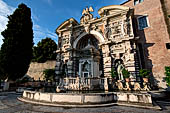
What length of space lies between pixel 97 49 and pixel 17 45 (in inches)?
468

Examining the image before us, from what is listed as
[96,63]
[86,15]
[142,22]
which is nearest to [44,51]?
[86,15]

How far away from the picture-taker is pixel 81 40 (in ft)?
52.2

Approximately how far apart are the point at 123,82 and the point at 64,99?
6689 millimetres

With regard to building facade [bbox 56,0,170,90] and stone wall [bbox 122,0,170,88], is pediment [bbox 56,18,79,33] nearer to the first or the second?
building facade [bbox 56,0,170,90]

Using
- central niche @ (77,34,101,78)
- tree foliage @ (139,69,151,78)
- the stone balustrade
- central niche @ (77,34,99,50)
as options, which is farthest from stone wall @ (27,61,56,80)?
tree foliage @ (139,69,151,78)

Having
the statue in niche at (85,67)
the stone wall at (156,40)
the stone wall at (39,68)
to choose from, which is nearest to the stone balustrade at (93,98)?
the stone wall at (156,40)

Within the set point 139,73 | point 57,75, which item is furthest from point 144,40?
point 57,75

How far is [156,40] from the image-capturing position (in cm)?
1168

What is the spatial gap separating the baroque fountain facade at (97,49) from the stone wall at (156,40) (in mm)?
2201

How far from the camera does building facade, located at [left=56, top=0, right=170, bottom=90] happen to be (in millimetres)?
10703

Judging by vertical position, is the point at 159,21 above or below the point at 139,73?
above

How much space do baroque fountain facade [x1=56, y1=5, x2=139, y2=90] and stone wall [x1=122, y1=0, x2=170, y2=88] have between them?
220 centimetres

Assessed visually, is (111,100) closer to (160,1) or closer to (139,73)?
(139,73)

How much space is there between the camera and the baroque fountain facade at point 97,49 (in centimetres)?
947
